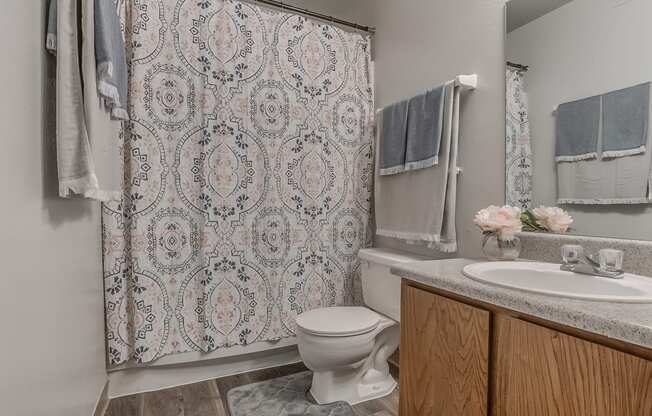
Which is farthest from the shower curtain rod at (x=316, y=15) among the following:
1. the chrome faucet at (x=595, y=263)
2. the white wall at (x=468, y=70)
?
the chrome faucet at (x=595, y=263)

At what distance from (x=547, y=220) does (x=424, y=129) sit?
2.32 ft

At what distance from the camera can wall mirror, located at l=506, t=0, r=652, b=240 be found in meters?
1.03

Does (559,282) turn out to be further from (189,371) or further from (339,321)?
(189,371)

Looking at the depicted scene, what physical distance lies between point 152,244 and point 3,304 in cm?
103

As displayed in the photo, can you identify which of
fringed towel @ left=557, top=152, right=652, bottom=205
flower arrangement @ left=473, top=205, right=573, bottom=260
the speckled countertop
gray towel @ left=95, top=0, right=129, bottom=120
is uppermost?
gray towel @ left=95, top=0, right=129, bottom=120

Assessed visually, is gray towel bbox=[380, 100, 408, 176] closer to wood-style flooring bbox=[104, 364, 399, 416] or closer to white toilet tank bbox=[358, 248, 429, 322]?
white toilet tank bbox=[358, 248, 429, 322]

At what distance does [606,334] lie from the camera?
0.62 metres

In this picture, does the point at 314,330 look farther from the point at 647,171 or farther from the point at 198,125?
the point at 647,171

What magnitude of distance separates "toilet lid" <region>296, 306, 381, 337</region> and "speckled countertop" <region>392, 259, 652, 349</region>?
26.8 inches

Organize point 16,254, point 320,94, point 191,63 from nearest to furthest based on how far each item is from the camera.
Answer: point 16,254 < point 191,63 < point 320,94

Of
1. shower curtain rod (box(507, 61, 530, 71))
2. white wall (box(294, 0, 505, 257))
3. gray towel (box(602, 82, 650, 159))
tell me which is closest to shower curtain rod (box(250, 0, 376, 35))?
white wall (box(294, 0, 505, 257))

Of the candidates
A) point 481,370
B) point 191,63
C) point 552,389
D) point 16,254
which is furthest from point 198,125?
point 552,389

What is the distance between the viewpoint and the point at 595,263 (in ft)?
3.18

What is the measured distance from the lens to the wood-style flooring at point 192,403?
1585 millimetres
